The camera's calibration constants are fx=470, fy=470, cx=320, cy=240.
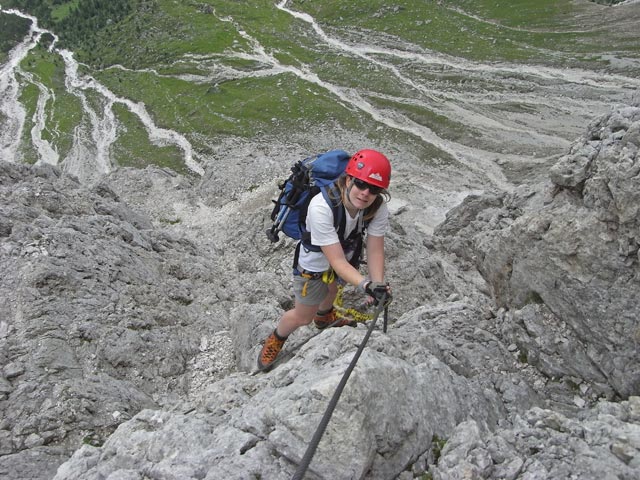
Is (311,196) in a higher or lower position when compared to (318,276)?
higher

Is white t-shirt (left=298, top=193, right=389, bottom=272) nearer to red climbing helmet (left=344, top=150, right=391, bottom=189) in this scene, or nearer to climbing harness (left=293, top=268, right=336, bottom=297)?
climbing harness (left=293, top=268, right=336, bottom=297)

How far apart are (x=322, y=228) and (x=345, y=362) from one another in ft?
8.20

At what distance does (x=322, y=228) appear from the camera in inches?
341

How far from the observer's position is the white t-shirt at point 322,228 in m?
8.66

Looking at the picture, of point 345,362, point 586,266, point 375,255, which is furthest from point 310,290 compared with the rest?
point 586,266

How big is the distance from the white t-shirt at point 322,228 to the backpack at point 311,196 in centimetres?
12

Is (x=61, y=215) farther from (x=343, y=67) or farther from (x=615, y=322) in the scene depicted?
(x=343, y=67)

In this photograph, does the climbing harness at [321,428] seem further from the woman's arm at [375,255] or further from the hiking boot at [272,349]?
the hiking boot at [272,349]

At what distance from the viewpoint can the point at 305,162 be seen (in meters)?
9.84

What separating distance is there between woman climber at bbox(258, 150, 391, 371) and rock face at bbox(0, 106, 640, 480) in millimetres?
918

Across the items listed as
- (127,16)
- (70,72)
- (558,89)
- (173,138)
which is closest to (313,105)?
(173,138)

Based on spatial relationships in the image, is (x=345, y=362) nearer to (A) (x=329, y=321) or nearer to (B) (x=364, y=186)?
(B) (x=364, y=186)

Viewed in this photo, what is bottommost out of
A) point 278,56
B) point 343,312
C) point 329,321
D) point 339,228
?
point 329,321

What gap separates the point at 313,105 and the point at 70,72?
3225 inches
